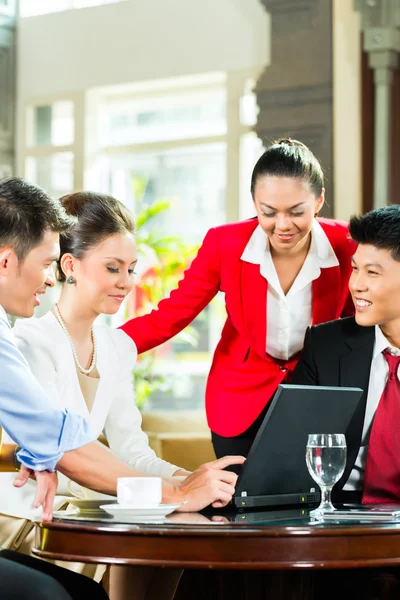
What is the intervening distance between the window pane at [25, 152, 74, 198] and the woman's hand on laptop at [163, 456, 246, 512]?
213 inches

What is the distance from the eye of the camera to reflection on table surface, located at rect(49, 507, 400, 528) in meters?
1.55

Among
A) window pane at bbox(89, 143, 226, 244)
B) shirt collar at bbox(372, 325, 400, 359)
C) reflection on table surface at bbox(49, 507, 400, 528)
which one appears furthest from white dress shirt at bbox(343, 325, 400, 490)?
window pane at bbox(89, 143, 226, 244)

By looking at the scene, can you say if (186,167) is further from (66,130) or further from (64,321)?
(64,321)

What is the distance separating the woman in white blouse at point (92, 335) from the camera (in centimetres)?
238

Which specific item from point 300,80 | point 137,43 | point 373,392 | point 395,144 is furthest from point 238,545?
A: point 137,43

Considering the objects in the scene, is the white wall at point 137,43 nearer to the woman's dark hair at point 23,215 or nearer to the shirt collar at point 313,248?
the shirt collar at point 313,248

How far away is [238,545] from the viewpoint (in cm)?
146

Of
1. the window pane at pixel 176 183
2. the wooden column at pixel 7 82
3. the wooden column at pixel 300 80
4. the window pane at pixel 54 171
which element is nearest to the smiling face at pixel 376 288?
the wooden column at pixel 300 80

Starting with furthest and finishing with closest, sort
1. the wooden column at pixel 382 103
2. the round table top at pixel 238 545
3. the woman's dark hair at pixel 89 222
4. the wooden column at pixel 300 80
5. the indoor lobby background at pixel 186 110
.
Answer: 1. the wooden column at pixel 300 80
2. the indoor lobby background at pixel 186 110
3. the wooden column at pixel 382 103
4. the woman's dark hair at pixel 89 222
5. the round table top at pixel 238 545

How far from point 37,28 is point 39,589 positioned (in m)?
6.17

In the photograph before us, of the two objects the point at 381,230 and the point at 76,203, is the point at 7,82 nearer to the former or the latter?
the point at 76,203

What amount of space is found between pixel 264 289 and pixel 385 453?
2.31ft

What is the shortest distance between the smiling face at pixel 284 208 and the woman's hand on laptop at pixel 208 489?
37.5 inches

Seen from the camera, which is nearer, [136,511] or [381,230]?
[136,511]
